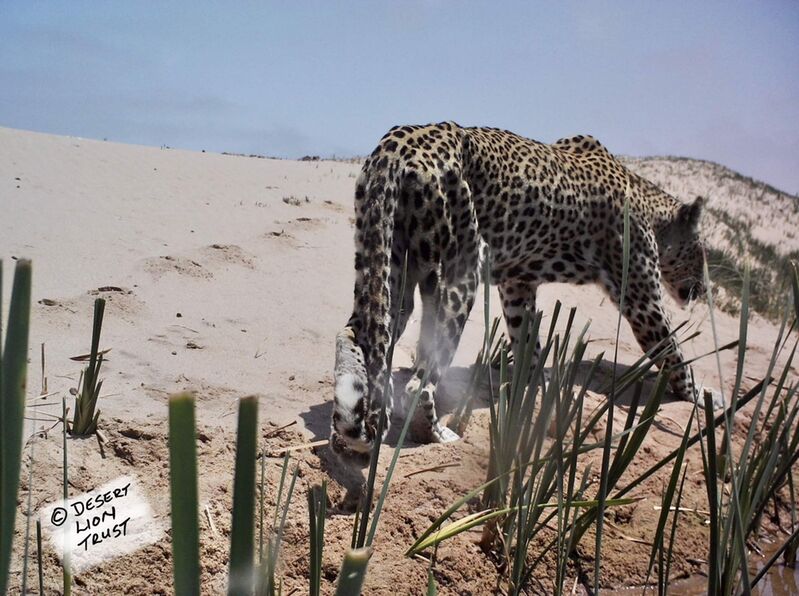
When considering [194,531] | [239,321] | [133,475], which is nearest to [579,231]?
[239,321]

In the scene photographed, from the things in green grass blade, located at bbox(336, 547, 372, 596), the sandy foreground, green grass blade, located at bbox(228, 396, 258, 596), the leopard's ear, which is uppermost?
the leopard's ear

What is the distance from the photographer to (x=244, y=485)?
1.84ft

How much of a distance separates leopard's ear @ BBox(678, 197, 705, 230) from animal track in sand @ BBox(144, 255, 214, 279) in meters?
3.98

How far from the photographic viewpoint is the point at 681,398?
5.81 metres

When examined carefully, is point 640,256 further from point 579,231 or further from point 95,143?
point 95,143

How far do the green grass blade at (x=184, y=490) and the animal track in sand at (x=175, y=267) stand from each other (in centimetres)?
549

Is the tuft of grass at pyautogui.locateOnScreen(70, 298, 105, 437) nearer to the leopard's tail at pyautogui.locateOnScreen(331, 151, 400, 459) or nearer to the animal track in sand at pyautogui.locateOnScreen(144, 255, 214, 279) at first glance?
the leopard's tail at pyautogui.locateOnScreen(331, 151, 400, 459)

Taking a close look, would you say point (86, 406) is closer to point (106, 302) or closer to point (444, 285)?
point (444, 285)

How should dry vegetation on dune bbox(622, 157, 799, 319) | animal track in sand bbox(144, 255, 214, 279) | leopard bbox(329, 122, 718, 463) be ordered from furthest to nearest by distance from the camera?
dry vegetation on dune bbox(622, 157, 799, 319) < animal track in sand bbox(144, 255, 214, 279) < leopard bbox(329, 122, 718, 463)

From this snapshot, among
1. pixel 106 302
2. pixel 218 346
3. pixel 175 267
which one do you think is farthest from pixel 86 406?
pixel 175 267

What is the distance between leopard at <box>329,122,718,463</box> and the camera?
11.0 ft

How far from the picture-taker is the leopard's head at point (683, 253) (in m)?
6.16

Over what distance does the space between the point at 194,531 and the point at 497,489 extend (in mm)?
2530

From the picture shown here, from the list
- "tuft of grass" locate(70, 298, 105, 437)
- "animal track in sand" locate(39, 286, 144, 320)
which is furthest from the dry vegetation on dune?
"tuft of grass" locate(70, 298, 105, 437)
